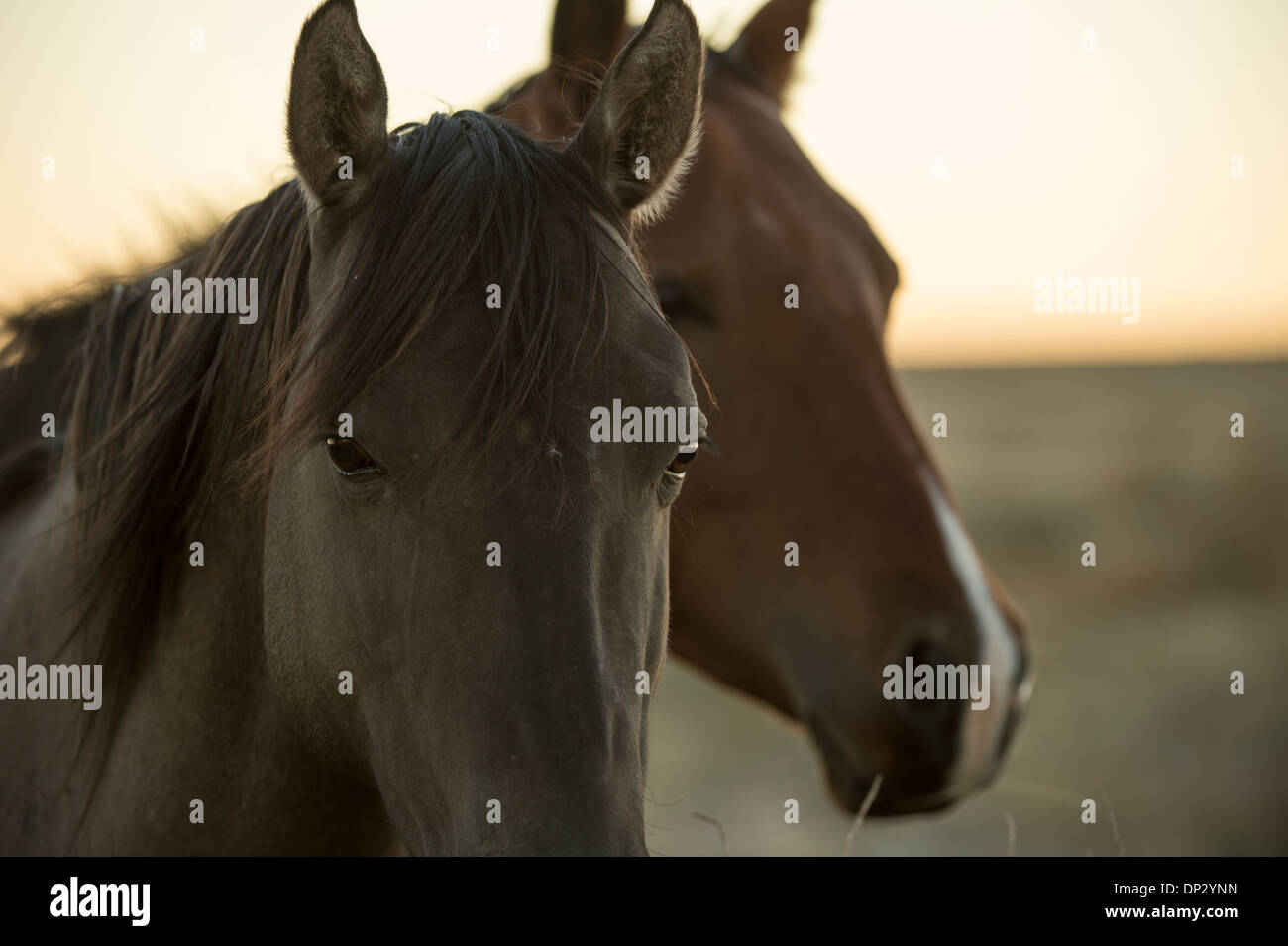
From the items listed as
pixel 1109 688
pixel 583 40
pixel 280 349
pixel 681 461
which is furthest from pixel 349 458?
pixel 1109 688

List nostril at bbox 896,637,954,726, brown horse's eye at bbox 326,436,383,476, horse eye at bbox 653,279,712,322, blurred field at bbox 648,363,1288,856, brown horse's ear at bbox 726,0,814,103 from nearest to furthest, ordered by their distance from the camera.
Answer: brown horse's eye at bbox 326,436,383,476, nostril at bbox 896,637,954,726, horse eye at bbox 653,279,712,322, brown horse's ear at bbox 726,0,814,103, blurred field at bbox 648,363,1288,856

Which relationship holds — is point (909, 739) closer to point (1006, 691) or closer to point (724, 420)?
point (1006, 691)

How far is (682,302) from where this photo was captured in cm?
421

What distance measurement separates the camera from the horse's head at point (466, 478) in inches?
82.6

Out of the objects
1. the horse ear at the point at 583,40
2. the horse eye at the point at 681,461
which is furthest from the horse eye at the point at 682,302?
the horse eye at the point at 681,461

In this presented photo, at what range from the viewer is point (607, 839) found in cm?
198

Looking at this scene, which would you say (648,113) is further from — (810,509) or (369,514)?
(810,509)

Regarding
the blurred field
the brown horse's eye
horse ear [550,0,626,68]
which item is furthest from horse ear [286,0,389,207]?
horse ear [550,0,626,68]

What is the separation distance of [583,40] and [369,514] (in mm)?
2649

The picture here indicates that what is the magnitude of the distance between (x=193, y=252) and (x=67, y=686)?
43.4 inches

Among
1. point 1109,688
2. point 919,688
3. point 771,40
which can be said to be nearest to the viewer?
point 919,688

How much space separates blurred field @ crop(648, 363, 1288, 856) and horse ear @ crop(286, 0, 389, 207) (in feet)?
5.08

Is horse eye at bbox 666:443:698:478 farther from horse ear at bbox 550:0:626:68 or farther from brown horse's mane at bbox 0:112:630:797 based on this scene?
horse ear at bbox 550:0:626:68

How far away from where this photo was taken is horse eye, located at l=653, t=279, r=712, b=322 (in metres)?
4.20
